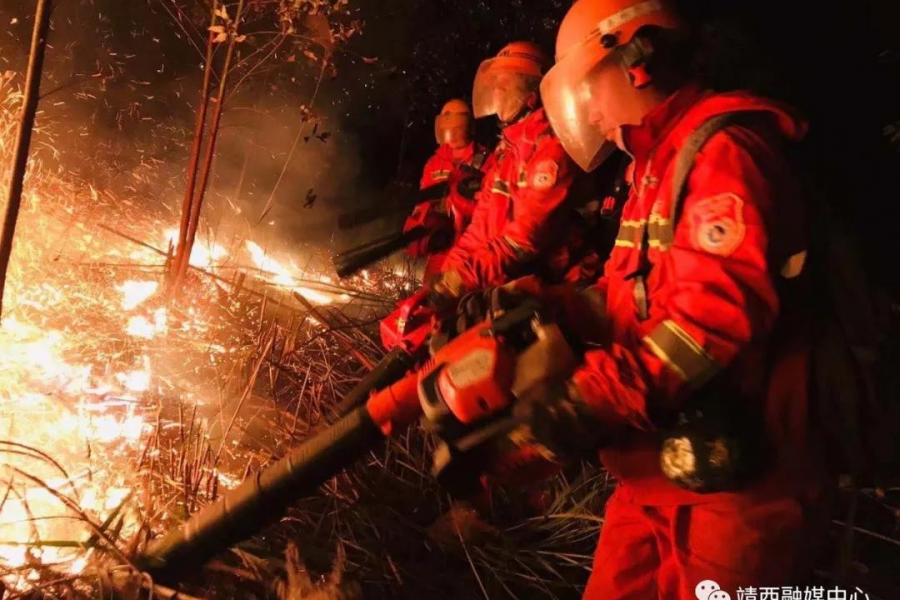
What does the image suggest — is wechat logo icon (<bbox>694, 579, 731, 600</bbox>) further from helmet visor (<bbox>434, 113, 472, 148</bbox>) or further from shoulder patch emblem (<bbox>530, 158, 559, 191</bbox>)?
helmet visor (<bbox>434, 113, 472, 148</bbox>)

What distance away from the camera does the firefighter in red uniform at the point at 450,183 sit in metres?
4.66

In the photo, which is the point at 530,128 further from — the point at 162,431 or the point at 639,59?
the point at 162,431

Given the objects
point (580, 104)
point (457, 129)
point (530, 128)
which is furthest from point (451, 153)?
point (580, 104)

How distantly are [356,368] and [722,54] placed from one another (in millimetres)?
3597

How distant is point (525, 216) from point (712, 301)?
1.88m

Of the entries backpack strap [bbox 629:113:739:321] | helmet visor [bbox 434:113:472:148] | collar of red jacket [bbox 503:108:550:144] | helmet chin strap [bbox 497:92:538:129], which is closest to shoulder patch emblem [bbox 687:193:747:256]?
backpack strap [bbox 629:113:739:321]

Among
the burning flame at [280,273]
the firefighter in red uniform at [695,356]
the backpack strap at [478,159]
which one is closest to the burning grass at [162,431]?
the burning flame at [280,273]

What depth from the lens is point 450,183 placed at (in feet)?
16.1

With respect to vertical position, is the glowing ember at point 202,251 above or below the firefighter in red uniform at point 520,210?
above

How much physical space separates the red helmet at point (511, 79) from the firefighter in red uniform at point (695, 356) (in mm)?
2003

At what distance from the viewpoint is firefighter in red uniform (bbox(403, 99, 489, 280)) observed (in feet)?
15.3

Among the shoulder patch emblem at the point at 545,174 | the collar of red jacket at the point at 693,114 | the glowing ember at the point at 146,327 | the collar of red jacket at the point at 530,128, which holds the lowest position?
the collar of red jacket at the point at 693,114

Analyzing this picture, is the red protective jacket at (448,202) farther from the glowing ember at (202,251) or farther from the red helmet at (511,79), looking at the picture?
the glowing ember at (202,251)

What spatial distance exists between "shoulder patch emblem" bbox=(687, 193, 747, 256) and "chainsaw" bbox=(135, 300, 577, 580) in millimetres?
481
